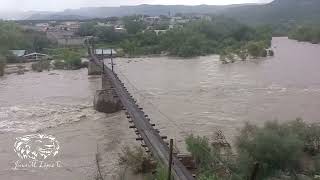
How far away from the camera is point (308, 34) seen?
6034cm

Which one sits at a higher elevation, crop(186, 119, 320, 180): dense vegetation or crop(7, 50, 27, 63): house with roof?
crop(186, 119, 320, 180): dense vegetation

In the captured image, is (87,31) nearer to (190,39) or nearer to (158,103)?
(190,39)

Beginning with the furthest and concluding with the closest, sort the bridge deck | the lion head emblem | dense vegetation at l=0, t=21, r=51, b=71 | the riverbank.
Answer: dense vegetation at l=0, t=21, r=51, b=71
the lion head emblem
the riverbank
the bridge deck

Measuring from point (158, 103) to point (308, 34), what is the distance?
40864mm

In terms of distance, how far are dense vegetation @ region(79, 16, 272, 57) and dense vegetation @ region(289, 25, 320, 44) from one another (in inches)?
145

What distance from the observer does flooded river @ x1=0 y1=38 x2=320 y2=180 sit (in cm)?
1748

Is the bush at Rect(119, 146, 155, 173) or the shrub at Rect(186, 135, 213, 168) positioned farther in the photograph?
the bush at Rect(119, 146, 155, 173)

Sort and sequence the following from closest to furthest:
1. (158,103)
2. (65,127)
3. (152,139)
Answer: (152,139), (65,127), (158,103)

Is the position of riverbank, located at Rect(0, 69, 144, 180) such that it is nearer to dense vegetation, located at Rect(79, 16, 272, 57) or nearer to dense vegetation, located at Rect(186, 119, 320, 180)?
dense vegetation, located at Rect(186, 119, 320, 180)

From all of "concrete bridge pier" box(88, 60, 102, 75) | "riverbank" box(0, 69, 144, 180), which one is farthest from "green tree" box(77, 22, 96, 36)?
"riverbank" box(0, 69, 144, 180)

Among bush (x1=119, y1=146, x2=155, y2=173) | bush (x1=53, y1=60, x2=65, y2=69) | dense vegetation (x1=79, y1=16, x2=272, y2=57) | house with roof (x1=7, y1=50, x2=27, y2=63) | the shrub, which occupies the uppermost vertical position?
the shrub

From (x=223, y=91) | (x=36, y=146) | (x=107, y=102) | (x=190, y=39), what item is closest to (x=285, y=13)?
(x=190, y=39)

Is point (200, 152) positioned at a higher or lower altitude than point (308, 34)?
higher

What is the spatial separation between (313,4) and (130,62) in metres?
65.9
